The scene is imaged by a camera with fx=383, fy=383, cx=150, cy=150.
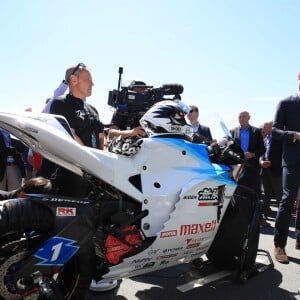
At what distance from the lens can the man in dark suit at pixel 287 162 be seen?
4.39 meters

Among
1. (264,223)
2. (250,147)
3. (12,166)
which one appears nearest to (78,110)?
(12,166)

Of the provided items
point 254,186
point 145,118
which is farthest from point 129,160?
point 254,186

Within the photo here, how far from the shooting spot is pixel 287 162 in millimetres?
4504

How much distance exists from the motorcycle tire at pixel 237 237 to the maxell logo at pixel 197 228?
1.26 feet

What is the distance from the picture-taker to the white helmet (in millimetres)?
3068

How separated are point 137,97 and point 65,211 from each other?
2.09 m

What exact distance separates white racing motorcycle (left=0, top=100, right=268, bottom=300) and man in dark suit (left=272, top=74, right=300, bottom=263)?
0.91 m

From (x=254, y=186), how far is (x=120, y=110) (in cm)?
322

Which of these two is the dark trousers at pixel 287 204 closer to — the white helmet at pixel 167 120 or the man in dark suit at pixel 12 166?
the white helmet at pixel 167 120

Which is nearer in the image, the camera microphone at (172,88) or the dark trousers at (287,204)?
the camera microphone at (172,88)

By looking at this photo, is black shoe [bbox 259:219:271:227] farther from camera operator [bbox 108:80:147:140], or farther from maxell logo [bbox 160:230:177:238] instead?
maxell logo [bbox 160:230:177:238]

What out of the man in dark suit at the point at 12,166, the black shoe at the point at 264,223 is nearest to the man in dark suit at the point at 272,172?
the black shoe at the point at 264,223

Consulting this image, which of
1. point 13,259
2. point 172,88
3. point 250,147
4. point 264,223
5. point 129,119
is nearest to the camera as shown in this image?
point 13,259

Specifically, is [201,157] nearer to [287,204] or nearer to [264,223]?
[287,204]
